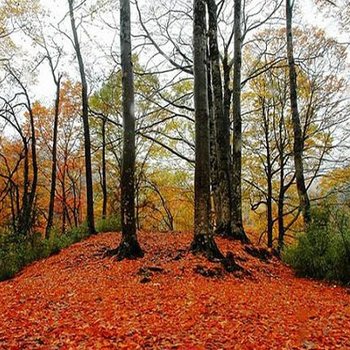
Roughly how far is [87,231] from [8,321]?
937 centimetres

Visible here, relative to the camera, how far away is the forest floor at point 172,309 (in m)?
3.23

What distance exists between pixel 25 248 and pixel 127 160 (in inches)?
239

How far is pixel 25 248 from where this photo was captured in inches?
443

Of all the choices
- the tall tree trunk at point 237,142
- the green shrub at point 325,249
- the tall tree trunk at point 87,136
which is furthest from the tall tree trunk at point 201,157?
the tall tree trunk at point 87,136

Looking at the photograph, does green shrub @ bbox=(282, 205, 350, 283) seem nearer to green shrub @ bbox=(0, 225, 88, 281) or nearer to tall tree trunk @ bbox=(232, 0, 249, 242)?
tall tree trunk @ bbox=(232, 0, 249, 242)

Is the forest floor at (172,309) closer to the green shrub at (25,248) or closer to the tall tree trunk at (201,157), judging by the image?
the tall tree trunk at (201,157)

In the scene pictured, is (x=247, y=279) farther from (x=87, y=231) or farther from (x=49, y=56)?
(x=49, y=56)

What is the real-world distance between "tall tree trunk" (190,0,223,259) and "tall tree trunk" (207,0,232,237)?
308cm

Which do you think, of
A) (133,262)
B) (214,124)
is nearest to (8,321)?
(133,262)

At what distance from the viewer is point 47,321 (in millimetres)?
3867

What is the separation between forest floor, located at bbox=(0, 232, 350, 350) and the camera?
323 cm

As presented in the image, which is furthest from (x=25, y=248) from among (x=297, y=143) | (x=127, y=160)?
(x=297, y=143)

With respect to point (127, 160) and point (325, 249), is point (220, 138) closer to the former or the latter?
point (127, 160)

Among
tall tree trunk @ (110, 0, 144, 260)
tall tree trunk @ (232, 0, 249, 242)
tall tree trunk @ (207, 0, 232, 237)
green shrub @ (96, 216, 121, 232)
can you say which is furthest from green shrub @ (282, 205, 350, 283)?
green shrub @ (96, 216, 121, 232)
